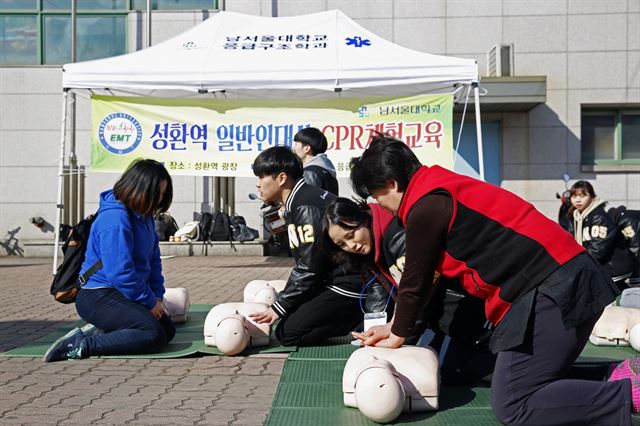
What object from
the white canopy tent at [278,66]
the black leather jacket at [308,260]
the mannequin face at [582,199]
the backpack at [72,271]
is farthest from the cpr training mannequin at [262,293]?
the white canopy tent at [278,66]

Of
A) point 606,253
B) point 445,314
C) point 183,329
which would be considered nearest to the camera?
point 445,314

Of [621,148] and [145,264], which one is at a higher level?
[621,148]

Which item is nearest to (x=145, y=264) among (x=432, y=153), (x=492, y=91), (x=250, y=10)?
(x=432, y=153)

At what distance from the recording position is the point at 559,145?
645 inches

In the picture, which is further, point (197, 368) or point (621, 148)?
point (621, 148)

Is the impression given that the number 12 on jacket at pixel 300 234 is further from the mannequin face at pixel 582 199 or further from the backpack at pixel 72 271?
the mannequin face at pixel 582 199

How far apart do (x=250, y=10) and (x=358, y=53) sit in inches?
263

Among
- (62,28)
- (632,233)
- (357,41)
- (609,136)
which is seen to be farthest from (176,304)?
(609,136)

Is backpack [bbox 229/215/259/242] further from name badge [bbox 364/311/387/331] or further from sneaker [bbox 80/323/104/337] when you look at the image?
name badge [bbox 364/311/387/331]

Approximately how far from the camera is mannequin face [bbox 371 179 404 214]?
12.7 feet

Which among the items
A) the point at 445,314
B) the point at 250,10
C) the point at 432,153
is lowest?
the point at 445,314

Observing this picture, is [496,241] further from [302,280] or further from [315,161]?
[315,161]

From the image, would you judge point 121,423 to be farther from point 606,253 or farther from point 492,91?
point 492,91

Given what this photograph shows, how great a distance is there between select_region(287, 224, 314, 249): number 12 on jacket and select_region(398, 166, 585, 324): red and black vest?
2.08 meters
